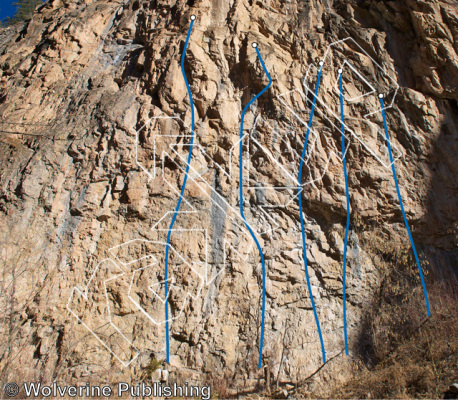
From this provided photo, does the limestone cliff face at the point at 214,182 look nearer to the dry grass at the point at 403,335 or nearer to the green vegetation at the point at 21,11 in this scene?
the dry grass at the point at 403,335

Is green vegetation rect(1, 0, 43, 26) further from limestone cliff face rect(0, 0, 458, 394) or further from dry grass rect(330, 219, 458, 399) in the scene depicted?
dry grass rect(330, 219, 458, 399)

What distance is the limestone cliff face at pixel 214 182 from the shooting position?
4.50 m

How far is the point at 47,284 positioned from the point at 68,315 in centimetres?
52

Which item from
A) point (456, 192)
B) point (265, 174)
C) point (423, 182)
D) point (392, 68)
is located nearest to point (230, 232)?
point (265, 174)

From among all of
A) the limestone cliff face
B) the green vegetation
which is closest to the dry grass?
the limestone cliff face

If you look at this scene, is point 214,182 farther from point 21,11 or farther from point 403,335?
point 21,11

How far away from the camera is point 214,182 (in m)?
5.20

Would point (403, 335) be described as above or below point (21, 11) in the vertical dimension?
below

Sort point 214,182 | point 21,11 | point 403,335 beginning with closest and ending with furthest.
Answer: point 403,335 < point 214,182 < point 21,11

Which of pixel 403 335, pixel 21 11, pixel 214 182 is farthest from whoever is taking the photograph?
pixel 21 11

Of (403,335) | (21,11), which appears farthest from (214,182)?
(21,11)

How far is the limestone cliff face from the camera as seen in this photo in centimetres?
450

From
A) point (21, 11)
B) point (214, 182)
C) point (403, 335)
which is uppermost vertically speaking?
point (21, 11)

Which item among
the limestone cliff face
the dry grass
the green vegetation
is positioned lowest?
the dry grass
